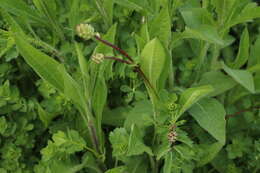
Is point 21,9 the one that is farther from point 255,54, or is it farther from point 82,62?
point 255,54

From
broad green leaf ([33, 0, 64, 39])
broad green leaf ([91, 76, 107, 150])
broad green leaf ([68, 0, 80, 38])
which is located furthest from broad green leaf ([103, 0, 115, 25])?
broad green leaf ([91, 76, 107, 150])

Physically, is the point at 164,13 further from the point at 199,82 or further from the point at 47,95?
the point at 47,95

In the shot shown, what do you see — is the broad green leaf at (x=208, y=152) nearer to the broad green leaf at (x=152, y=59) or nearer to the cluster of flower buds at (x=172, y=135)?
the cluster of flower buds at (x=172, y=135)

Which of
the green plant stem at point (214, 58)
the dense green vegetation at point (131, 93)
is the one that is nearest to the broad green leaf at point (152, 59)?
the dense green vegetation at point (131, 93)

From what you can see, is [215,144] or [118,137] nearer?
[118,137]

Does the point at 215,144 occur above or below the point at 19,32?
below

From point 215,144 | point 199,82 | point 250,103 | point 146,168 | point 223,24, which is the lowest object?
point 146,168

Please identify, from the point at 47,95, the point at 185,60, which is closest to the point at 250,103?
the point at 185,60

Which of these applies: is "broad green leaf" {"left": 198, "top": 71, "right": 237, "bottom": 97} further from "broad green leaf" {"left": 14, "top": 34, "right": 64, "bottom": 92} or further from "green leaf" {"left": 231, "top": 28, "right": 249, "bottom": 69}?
"broad green leaf" {"left": 14, "top": 34, "right": 64, "bottom": 92}
